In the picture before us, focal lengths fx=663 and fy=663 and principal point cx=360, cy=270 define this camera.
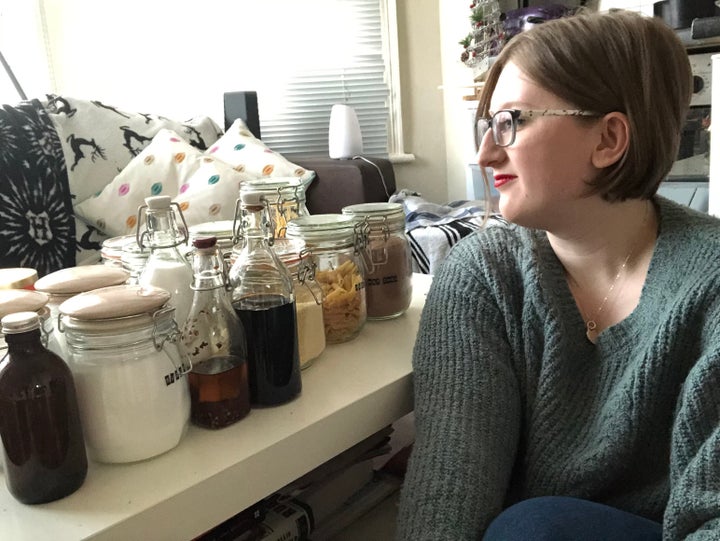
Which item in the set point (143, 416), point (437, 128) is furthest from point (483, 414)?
point (437, 128)

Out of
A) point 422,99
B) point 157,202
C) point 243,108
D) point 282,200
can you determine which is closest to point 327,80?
point 422,99

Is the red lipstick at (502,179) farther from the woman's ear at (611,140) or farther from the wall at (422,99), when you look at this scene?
the wall at (422,99)

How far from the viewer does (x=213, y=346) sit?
716 millimetres

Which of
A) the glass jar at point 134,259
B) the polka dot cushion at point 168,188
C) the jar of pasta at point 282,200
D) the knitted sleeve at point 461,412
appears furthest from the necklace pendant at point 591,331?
the polka dot cushion at point 168,188

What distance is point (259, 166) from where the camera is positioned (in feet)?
6.76

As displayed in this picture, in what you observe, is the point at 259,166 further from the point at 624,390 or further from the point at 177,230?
the point at 624,390

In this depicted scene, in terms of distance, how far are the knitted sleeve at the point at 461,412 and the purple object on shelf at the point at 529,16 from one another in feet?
5.90

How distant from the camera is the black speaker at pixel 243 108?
2367mm

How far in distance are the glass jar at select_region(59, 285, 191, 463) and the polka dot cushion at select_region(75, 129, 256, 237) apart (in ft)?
3.96

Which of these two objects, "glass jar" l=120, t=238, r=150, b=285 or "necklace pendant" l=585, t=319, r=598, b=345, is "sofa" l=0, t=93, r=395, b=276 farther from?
"necklace pendant" l=585, t=319, r=598, b=345

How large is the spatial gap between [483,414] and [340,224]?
0.33m

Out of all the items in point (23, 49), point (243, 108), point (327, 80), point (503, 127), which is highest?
point (23, 49)

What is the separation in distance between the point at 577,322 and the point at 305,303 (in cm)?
35

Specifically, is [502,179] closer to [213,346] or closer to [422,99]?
[213,346]
